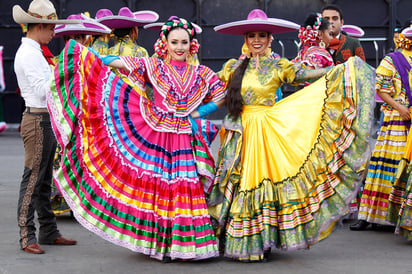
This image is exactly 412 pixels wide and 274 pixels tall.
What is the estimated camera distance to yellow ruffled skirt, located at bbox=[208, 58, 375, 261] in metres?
5.38

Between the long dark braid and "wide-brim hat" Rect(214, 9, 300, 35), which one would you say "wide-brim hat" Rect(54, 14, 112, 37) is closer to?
"wide-brim hat" Rect(214, 9, 300, 35)

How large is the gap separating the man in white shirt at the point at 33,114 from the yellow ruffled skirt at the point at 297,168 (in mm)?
1455

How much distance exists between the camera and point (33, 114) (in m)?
5.80

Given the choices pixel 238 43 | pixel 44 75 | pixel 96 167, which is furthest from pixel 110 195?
pixel 238 43

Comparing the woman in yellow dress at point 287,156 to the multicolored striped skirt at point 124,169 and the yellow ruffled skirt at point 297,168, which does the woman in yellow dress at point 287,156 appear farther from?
the multicolored striped skirt at point 124,169

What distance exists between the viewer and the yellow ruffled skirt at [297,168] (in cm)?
538

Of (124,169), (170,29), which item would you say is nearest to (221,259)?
(124,169)

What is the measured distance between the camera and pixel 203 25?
54.3 feet

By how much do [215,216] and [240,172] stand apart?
1.31 feet

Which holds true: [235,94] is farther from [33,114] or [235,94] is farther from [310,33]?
[33,114]

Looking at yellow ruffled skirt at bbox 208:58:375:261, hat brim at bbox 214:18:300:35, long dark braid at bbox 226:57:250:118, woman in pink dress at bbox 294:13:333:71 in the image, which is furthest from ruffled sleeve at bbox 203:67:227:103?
woman in pink dress at bbox 294:13:333:71

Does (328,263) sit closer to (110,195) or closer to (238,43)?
(110,195)

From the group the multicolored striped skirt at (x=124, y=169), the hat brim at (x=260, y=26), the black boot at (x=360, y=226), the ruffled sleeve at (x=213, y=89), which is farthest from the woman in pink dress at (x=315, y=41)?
the black boot at (x=360, y=226)

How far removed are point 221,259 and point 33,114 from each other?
1927mm
